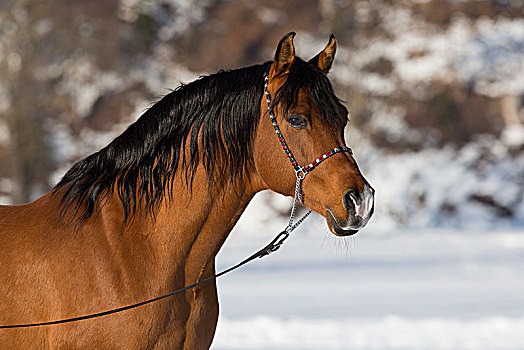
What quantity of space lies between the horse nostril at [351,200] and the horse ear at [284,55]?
631 mm

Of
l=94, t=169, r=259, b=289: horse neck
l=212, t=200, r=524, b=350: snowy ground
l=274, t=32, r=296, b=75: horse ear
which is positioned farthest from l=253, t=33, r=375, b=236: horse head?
l=212, t=200, r=524, b=350: snowy ground

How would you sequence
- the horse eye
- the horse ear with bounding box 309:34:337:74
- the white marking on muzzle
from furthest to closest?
the horse ear with bounding box 309:34:337:74, the horse eye, the white marking on muzzle

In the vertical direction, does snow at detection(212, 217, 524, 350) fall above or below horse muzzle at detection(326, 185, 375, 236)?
above

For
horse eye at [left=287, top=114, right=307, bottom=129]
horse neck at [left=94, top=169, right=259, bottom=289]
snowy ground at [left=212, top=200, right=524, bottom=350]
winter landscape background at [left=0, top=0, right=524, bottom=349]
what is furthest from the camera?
winter landscape background at [left=0, top=0, right=524, bottom=349]

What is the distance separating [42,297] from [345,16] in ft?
92.8

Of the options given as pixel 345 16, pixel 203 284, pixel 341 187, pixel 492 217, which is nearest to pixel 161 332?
pixel 203 284

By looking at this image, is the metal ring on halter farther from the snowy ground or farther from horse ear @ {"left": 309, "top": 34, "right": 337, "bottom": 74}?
horse ear @ {"left": 309, "top": 34, "right": 337, "bottom": 74}

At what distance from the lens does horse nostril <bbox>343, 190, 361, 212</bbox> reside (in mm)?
2374

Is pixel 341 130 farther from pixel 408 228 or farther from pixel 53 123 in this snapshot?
pixel 53 123

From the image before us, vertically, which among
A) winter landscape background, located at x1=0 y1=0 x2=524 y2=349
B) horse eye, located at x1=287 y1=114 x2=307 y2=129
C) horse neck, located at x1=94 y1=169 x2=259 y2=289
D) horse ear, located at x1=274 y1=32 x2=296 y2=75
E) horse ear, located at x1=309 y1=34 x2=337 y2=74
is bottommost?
horse neck, located at x1=94 y1=169 x2=259 y2=289

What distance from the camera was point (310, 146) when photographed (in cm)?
249

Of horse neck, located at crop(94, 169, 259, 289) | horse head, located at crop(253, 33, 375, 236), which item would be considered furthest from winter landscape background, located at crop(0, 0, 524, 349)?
horse head, located at crop(253, 33, 375, 236)

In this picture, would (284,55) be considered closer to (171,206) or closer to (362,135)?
(171,206)

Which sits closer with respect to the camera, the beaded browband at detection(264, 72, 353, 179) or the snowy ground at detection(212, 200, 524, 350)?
the beaded browband at detection(264, 72, 353, 179)
